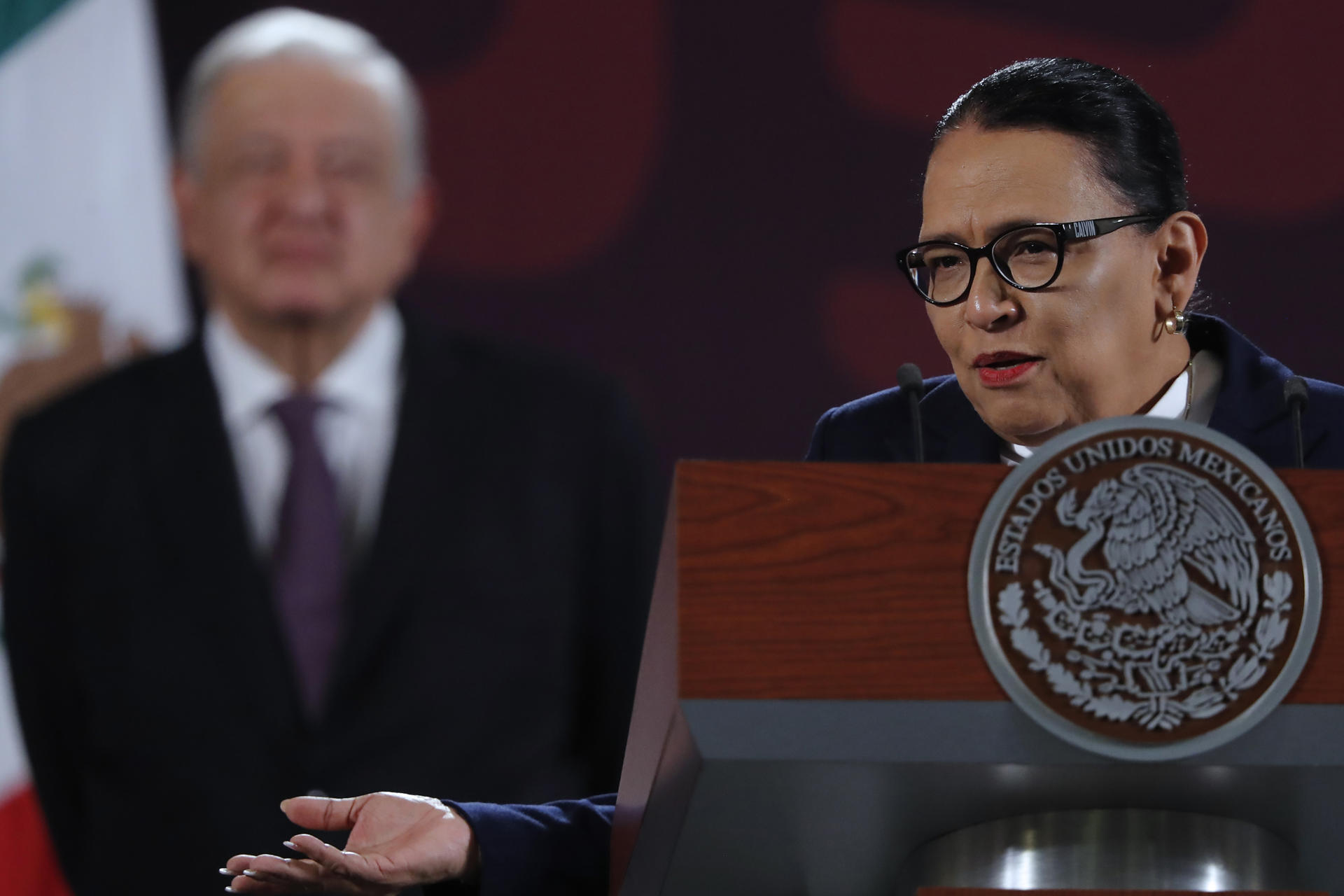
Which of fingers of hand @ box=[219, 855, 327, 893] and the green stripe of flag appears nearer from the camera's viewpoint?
fingers of hand @ box=[219, 855, 327, 893]

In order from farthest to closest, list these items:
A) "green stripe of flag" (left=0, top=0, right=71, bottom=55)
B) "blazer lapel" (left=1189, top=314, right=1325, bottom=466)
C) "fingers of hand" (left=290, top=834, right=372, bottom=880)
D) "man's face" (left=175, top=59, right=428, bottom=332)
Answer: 1. "green stripe of flag" (left=0, top=0, right=71, bottom=55)
2. "man's face" (left=175, top=59, right=428, bottom=332)
3. "blazer lapel" (left=1189, top=314, right=1325, bottom=466)
4. "fingers of hand" (left=290, top=834, right=372, bottom=880)

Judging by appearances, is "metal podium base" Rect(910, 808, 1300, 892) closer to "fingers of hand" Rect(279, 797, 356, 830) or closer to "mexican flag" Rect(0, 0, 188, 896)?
"fingers of hand" Rect(279, 797, 356, 830)

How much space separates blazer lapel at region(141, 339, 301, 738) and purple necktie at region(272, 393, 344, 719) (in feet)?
0.07

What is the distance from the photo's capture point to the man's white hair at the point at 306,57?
8.16 ft

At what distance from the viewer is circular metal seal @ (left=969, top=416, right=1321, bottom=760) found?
0.83m

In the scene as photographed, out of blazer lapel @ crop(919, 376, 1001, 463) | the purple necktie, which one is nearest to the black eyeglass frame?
blazer lapel @ crop(919, 376, 1001, 463)

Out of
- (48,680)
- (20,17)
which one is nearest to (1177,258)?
(48,680)

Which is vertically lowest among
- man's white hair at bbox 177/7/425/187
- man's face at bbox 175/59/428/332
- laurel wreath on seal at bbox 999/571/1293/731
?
laurel wreath on seal at bbox 999/571/1293/731

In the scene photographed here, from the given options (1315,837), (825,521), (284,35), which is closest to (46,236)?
(284,35)

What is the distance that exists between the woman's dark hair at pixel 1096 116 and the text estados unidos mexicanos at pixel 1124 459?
78 cm

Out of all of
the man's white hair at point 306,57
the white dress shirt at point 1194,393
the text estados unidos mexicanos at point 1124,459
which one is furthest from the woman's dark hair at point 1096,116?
the man's white hair at point 306,57

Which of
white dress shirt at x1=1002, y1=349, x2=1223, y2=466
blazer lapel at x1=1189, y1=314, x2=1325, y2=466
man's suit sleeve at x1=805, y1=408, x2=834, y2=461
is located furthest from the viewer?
man's suit sleeve at x1=805, y1=408, x2=834, y2=461

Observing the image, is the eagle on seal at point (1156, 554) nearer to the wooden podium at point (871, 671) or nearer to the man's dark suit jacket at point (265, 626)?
the wooden podium at point (871, 671)

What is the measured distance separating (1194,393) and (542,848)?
0.85 m
